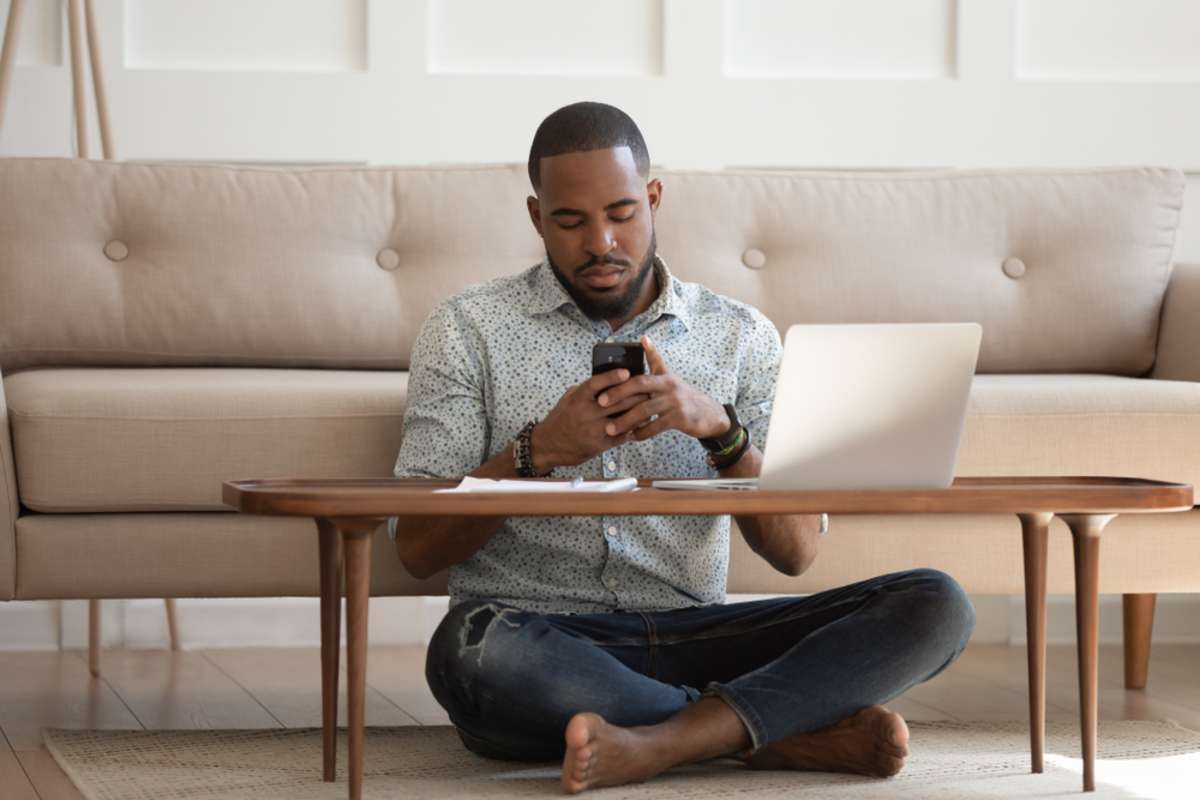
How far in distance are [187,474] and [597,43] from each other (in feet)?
4.55

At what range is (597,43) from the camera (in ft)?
10.3

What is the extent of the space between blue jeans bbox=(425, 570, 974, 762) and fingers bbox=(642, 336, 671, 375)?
32 cm

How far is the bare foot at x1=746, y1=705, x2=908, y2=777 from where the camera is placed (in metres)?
1.75

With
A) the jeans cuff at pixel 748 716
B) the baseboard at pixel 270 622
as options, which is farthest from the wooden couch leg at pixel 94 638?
the jeans cuff at pixel 748 716

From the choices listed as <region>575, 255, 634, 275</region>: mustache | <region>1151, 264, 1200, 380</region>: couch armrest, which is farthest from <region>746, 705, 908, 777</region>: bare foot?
<region>1151, 264, 1200, 380</region>: couch armrest

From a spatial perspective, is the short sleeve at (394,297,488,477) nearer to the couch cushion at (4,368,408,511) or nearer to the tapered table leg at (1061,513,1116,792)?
the couch cushion at (4,368,408,511)

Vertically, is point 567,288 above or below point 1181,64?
below

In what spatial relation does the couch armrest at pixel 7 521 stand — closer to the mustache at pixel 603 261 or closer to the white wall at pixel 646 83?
the mustache at pixel 603 261

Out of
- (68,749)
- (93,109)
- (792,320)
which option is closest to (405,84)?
(93,109)

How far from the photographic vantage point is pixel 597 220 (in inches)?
73.0

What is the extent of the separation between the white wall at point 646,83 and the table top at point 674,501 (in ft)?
5.34

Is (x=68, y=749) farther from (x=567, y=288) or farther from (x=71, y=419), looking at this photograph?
(x=567, y=288)

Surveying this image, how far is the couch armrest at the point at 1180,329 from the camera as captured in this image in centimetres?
263

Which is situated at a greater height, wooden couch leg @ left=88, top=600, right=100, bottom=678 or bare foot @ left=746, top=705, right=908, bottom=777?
bare foot @ left=746, top=705, right=908, bottom=777
